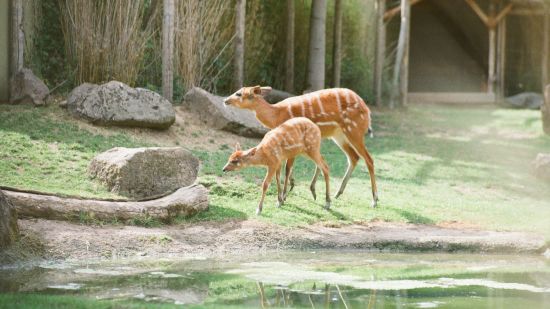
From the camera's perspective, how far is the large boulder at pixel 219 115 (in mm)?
13492

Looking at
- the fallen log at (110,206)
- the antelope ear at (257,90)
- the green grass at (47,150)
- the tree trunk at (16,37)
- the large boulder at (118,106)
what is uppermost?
the tree trunk at (16,37)

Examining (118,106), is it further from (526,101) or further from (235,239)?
(526,101)

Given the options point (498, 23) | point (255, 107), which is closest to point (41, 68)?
point (255, 107)

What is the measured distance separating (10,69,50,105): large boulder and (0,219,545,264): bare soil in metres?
4.33

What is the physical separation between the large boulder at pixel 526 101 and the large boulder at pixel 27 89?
12.9 m

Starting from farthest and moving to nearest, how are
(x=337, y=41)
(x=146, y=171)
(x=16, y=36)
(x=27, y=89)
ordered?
(x=337, y=41), (x=16, y=36), (x=27, y=89), (x=146, y=171)

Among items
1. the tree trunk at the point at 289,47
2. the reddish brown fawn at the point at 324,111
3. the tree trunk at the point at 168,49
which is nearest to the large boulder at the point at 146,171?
the reddish brown fawn at the point at 324,111

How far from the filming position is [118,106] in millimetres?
12430

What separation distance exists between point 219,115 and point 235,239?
4.80m

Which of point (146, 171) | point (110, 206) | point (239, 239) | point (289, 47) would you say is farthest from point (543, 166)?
point (110, 206)

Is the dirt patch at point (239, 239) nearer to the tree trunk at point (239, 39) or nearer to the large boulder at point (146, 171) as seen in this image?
the large boulder at point (146, 171)

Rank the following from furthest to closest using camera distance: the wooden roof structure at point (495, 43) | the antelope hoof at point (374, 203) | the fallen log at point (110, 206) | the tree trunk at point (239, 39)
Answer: the wooden roof structure at point (495, 43), the tree trunk at point (239, 39), the antelope hoof at point (374, 203), the fallen log at point (110, 206)

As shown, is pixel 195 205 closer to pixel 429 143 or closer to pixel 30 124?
pixel 30 124

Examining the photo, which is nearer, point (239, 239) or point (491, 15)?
point (239, 239)
